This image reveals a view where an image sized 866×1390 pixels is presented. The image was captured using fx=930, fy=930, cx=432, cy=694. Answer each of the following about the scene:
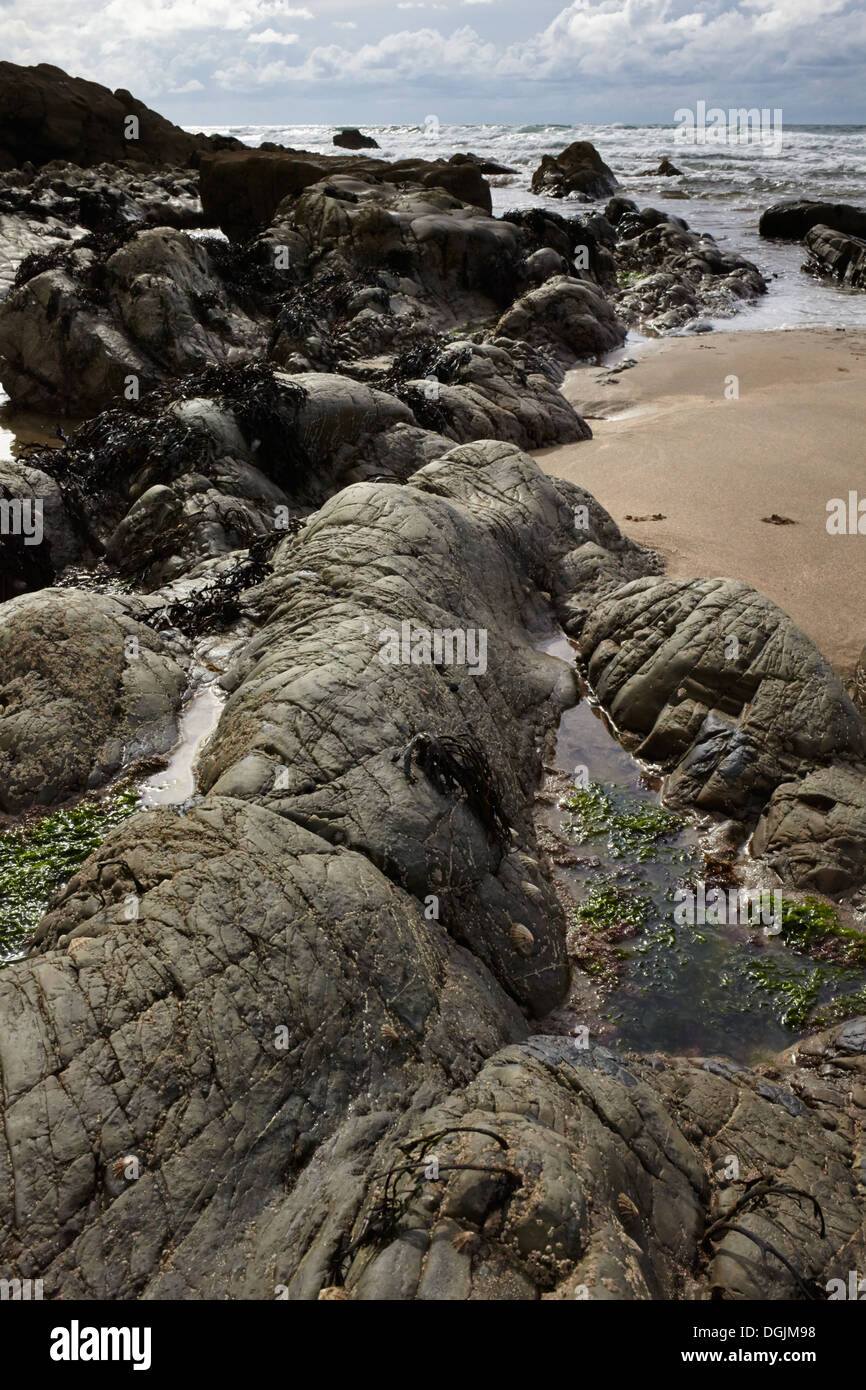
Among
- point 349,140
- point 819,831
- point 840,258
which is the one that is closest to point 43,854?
point 819,831

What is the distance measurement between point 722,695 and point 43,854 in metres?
5.50

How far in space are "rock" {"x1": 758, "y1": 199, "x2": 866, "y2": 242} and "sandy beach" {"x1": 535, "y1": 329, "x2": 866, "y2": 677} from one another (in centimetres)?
1453

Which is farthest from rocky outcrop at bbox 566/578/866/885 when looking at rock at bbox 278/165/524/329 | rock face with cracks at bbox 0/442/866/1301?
rock at bbox 278/165/524/329

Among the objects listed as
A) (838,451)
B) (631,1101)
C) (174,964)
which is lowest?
(631,1101)

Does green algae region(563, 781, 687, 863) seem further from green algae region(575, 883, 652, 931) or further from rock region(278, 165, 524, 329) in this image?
rock region(278, 165, 524, 329)

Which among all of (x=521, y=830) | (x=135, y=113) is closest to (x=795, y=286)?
(x=521, y=830)

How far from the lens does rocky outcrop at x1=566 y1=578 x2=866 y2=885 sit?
23.1 ft

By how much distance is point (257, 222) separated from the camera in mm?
26406

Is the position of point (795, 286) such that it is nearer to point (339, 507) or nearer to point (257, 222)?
point (257, 222)

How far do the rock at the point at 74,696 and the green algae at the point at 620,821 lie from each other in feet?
11.1

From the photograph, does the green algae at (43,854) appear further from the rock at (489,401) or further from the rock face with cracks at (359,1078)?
the rock at (489,401)

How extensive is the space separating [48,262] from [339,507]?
1256cm

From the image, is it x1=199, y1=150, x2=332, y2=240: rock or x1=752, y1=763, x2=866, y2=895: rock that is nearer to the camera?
x1=752, y1=763, x2=866, y2=895: rock

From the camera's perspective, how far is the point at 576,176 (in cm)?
4219
